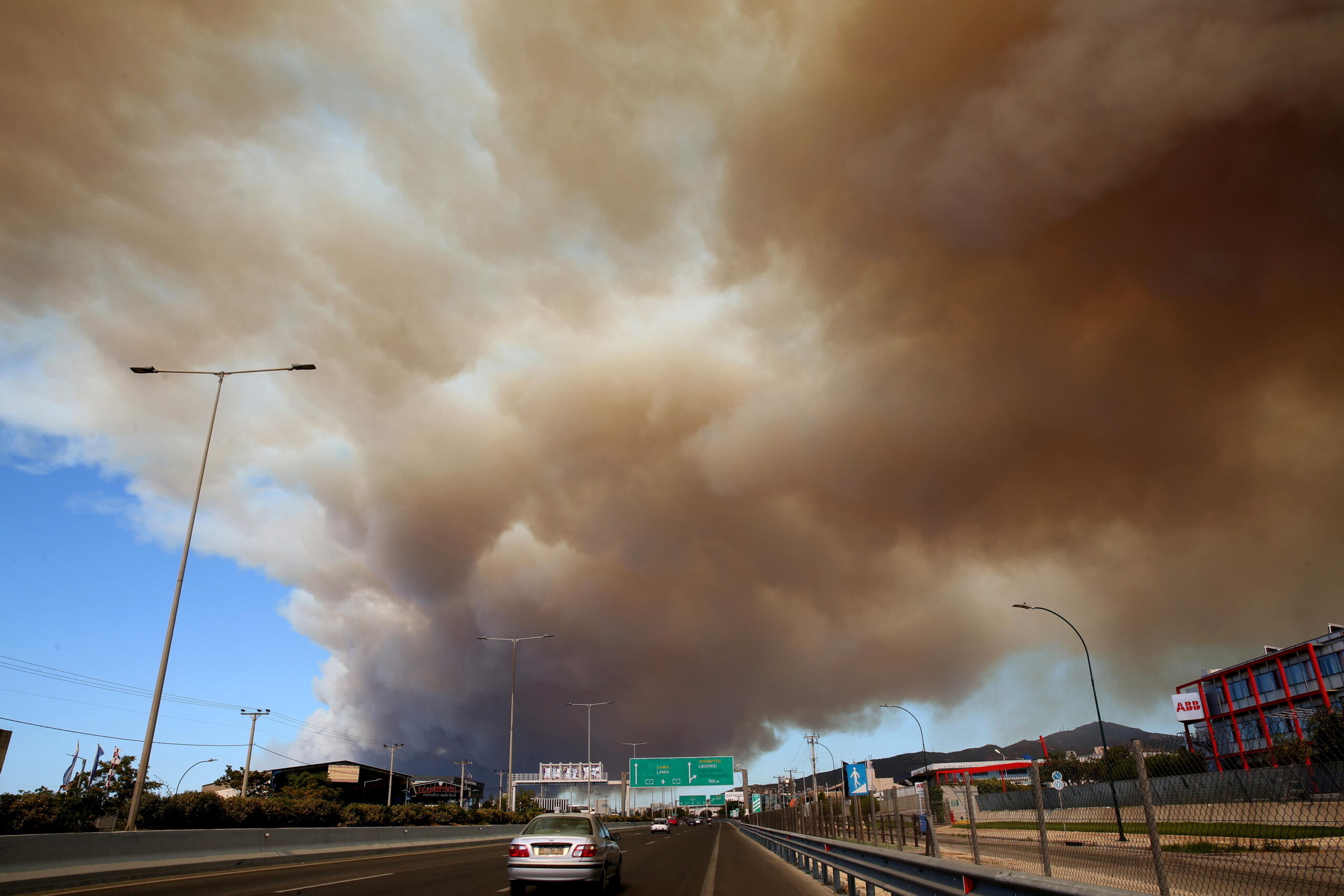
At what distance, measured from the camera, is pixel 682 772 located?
83.2m

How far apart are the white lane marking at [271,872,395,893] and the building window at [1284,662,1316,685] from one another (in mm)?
101209

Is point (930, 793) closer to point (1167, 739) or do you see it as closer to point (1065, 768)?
point (1167, 739)

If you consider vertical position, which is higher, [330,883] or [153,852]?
[153,852]

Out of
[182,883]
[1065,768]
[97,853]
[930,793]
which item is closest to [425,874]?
[182,883]

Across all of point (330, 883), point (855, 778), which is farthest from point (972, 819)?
point (855, 778)

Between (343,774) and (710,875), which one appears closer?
(710,875)

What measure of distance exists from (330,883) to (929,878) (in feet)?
42.6

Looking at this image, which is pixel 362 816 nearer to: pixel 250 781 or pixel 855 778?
pixel 855 778

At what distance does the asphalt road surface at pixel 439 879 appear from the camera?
14.2 m

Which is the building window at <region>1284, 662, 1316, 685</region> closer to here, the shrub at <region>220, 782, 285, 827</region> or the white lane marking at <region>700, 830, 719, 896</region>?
the white lane marking at <region>700, 830, 719, 896</region>

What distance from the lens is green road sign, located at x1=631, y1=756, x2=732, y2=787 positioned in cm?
8231

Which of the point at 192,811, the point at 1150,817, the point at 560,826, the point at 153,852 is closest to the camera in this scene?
the point at 1150,817

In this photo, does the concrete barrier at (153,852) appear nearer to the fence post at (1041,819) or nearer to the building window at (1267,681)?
the fence post at (1041,819)

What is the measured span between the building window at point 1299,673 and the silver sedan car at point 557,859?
329 ft
